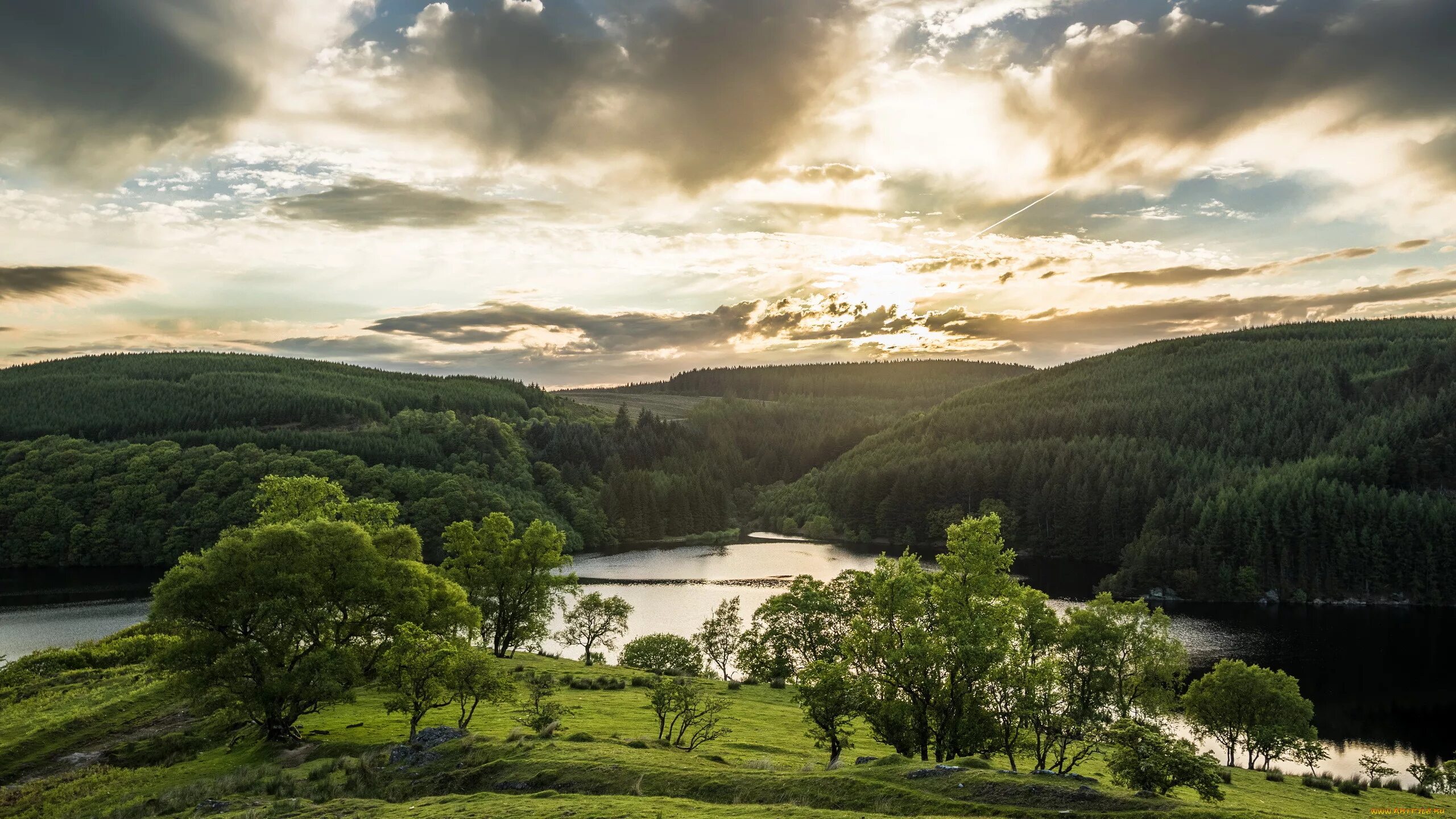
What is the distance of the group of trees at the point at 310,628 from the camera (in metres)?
45.2

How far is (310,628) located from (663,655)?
39618mm

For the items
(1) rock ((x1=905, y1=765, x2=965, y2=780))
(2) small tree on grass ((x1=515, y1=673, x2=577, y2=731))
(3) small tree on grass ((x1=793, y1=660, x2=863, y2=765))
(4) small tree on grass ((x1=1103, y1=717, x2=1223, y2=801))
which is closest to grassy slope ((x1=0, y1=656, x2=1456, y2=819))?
(1) rock ((x1=905, y1=765, x2=965, y2=780))

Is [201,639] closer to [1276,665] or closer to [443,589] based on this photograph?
[443,589]

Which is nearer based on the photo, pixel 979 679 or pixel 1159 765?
pixel 1159 765

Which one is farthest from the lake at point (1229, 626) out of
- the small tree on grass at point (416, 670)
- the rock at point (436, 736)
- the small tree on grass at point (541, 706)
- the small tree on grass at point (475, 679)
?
the rock at point (436, 736)

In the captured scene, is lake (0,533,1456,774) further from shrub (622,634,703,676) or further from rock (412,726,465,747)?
rock (412,726,465,747)

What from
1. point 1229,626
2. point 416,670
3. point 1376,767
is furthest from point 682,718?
point 1229,626

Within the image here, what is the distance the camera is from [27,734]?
1972 inches

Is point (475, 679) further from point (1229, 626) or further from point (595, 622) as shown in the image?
point (1229, 626)

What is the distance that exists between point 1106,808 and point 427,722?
40488 mm

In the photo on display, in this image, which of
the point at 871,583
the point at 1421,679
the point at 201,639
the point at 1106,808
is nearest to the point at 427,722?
the point at 201,639

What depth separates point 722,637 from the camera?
89.7 meters

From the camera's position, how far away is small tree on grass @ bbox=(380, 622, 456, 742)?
43.6 metres

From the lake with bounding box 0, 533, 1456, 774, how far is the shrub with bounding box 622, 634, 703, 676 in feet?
73.4
